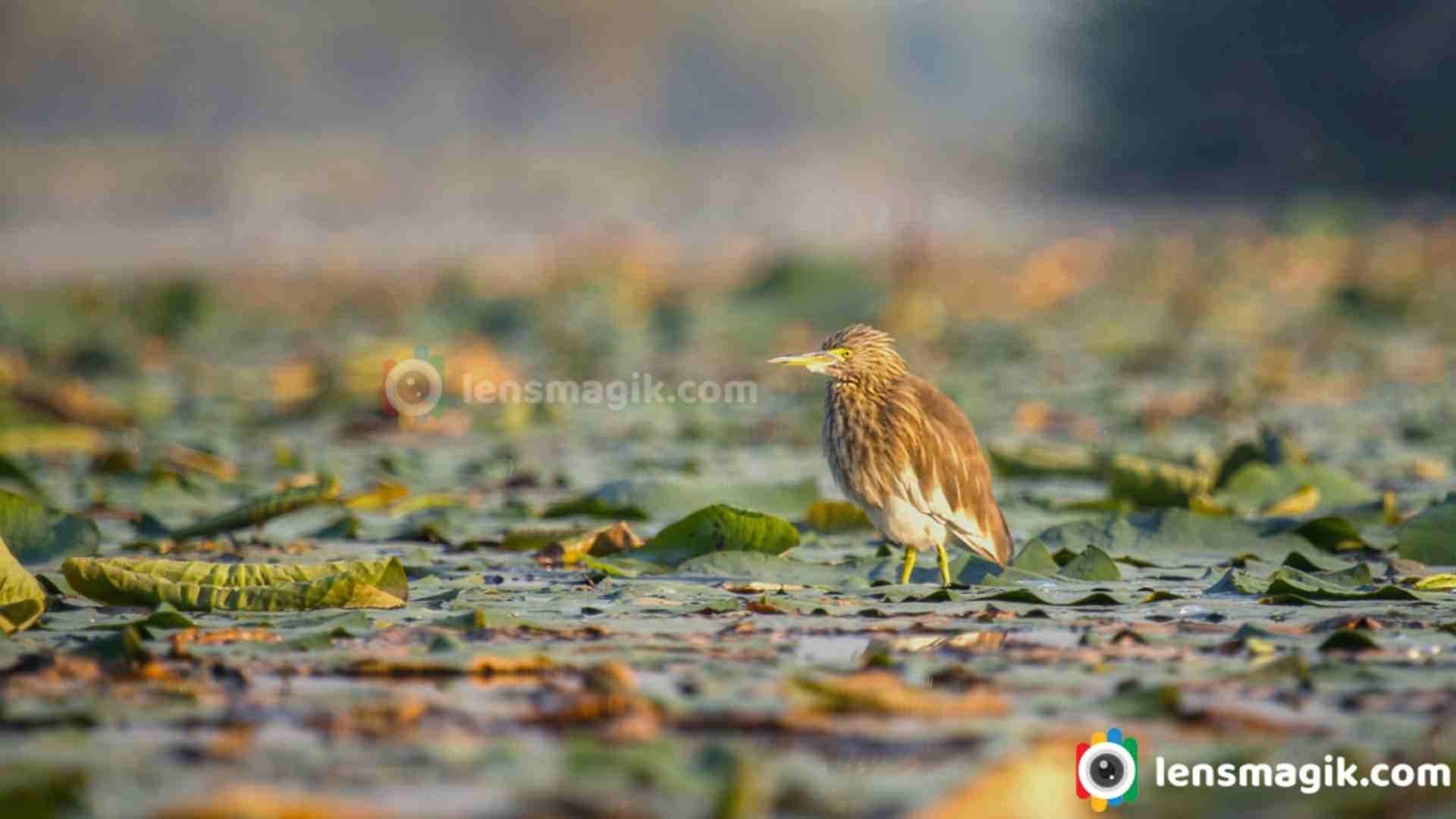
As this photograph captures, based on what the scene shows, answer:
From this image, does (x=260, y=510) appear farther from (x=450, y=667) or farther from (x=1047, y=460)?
(x=1047, y=460)

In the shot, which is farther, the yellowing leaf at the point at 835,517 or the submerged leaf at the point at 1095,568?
the yellowing leaf at the point at 835,517

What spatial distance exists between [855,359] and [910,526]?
0.76 m

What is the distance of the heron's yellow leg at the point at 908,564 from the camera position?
5.26 metres

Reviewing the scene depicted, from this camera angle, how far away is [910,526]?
5.40m

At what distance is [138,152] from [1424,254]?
128 ft

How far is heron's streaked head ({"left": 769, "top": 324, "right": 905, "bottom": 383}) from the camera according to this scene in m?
5.96

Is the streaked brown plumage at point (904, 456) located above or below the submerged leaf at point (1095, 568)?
above

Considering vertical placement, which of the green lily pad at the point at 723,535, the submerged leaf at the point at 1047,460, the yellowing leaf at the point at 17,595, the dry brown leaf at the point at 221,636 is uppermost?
the submerged leaf at the point at 1047,460

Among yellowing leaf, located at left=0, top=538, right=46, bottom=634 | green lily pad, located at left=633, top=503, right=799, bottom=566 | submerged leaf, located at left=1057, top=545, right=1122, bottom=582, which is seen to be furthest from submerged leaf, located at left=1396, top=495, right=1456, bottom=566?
yellowing leaf, located at left=0, top=538, right=46, bottom=634

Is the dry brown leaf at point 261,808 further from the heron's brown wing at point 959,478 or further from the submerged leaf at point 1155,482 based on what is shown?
the submerged leaf at point 1155,482

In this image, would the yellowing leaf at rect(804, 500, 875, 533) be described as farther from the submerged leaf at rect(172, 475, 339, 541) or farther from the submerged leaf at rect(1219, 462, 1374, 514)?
the submerged leaf at rect(172, 475, 339, 541)

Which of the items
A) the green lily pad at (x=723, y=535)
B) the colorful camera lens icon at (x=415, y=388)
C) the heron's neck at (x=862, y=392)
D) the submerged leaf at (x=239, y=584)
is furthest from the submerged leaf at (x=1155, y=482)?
the colorful camera lens icon at (x=415, y=388)

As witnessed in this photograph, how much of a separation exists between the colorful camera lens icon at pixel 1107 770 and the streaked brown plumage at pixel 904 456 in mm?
2042

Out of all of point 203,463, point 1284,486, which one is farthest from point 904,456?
point 203,463
